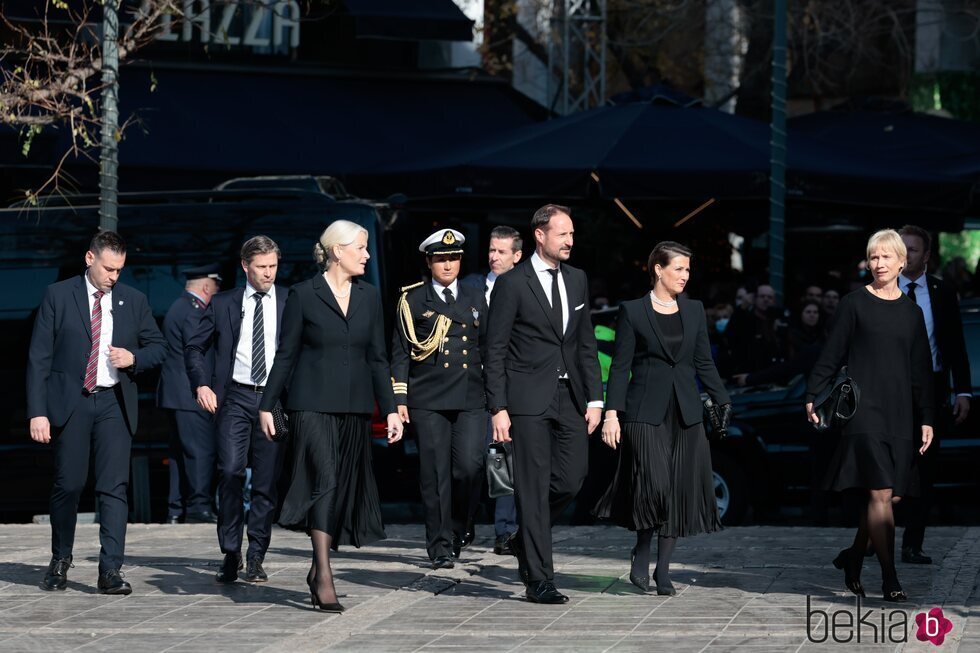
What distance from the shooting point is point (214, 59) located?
2422 cm

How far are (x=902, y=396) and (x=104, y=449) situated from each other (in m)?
4.17

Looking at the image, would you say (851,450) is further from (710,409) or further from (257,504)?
(257,504)

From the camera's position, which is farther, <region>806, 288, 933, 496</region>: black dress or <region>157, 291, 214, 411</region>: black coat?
<region>157, 291, 214, 411</region>: black coat

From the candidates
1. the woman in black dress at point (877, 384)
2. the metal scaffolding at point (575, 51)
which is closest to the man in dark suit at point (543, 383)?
the woman in black dress at point (877, 384)

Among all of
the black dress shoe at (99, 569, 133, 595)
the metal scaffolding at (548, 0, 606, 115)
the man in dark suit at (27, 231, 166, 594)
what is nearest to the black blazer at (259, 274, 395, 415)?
the man in dark suit at (27, 231, 166, 594)

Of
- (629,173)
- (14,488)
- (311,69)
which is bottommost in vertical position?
(14,488)

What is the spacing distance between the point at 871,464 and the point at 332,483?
264 cm

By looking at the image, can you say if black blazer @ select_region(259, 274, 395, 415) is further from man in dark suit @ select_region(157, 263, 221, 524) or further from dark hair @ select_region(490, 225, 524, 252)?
man in dark suit @ select_region(157, 263, 221, 524)

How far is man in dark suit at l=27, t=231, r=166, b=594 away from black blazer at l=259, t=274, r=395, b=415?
116 centimetres

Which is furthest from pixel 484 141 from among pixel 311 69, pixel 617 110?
pixel 311 69

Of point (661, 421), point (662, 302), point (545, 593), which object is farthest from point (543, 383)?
point (545, 593)

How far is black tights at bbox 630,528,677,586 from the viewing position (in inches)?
345

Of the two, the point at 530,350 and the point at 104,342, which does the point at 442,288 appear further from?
the point at 104,342

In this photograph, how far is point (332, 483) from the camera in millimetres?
8516
